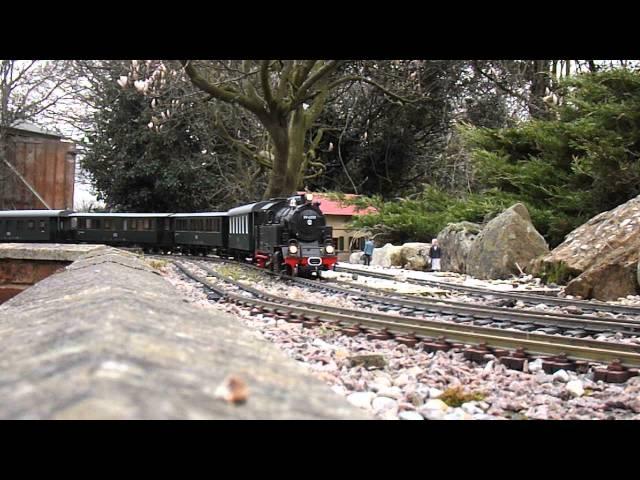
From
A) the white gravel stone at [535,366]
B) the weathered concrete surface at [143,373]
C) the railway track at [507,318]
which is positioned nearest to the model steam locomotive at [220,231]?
the railway track at [507,318]

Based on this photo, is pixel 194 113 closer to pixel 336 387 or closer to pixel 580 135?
pixel 580 135

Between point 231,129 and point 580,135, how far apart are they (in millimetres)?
19250

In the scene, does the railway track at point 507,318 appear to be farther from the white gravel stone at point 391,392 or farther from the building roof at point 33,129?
the building roof at point 33,129

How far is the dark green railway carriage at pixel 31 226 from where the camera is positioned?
28.7 m

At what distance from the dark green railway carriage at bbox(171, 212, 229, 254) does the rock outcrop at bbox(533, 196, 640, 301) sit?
42.7 ft

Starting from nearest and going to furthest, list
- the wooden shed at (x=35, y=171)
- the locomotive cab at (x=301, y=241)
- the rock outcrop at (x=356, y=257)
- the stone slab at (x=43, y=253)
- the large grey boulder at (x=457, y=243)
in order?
the stone slab at (x=43, y=253), the locomotive cab at (x=301, y=241), the large grey boulder at (x=457, y=243), the rock outcrop at (x=356, y=257), the wooden shed at (x=35, y=171)

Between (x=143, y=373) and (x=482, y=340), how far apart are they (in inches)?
221

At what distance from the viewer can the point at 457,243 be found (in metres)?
18.4

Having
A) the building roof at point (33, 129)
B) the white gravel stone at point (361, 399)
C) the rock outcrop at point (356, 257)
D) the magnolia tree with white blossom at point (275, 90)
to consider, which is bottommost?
the white gravel stone at point (361, 399)

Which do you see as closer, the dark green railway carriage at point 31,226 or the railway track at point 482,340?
the railway track at point 482,340

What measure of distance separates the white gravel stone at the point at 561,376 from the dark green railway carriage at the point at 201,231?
63.6ft

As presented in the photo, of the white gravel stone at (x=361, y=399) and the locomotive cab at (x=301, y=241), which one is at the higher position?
the locomotive cab at (x=301, y=241)

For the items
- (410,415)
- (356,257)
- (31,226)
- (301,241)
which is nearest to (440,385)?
(410,415)

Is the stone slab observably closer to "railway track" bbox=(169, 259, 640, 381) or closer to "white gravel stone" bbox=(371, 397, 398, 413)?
"railway track" bbox=(169, 259, 640, 381)
